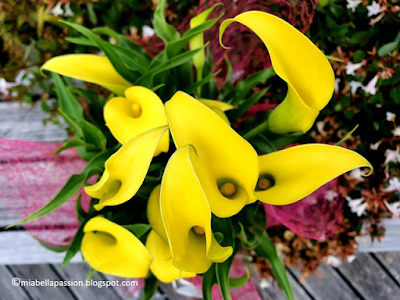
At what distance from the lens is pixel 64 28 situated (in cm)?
73

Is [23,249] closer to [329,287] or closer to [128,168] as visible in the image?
[128,168]

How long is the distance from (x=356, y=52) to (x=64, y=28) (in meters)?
0.55

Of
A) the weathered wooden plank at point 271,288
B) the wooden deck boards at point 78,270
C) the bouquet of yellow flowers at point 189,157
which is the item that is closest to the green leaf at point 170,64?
the bouquet of yellow flowers at point 189,157

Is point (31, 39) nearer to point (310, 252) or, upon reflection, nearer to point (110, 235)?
point (110, 235)

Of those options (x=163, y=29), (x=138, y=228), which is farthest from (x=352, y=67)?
(x=138, y=228)

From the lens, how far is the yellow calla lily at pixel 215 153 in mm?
277

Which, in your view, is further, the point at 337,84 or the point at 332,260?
the point at 332,260

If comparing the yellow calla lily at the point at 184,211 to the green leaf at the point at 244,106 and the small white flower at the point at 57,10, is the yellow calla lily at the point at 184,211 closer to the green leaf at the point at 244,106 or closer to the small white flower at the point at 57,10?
the green leaf at the point at 244,106

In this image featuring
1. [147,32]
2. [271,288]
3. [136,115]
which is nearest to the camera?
[136,115]

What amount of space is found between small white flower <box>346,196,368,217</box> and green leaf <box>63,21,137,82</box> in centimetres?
40

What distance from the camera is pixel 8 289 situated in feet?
2.79

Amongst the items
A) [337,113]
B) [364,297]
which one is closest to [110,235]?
[337,113]

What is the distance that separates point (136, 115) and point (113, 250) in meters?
0.15

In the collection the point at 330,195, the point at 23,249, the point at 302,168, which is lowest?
the point at 23,249
